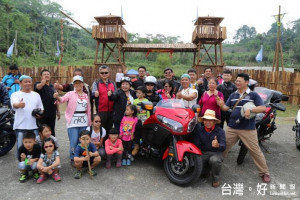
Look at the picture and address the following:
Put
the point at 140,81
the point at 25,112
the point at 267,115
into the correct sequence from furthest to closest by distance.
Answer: the point at 140,81 < the point at 267,115 < the point at 25,112

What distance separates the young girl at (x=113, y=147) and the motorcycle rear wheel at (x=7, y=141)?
7.03ft

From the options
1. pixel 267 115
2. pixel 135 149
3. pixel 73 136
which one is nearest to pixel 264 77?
pixel 267 115

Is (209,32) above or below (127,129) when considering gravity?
above

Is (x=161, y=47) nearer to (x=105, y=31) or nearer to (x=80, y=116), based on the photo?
(x=105, y=31)

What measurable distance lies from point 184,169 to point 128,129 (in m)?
1.28

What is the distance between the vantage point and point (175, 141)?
329 centimetres

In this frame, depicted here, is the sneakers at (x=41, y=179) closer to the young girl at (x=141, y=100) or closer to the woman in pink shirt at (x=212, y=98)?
the young girl at (x=141, y=100)

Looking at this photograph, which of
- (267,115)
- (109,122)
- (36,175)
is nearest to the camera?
(36,175)

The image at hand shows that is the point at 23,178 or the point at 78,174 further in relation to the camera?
the point at 78,174

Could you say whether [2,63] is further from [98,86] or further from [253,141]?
[253,141]

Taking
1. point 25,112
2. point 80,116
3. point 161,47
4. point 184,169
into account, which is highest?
point 161,47

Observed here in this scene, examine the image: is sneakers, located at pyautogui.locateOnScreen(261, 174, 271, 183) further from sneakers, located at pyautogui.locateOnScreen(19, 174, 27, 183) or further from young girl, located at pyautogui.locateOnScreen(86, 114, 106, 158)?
sneakers, located at pyautogui.locateOnScreen(19, 174, 27, 183)

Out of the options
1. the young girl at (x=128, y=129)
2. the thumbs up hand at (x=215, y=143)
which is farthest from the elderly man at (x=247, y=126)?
the young girl at (x=128, y=129)

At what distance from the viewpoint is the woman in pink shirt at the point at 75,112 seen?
3775 mm
